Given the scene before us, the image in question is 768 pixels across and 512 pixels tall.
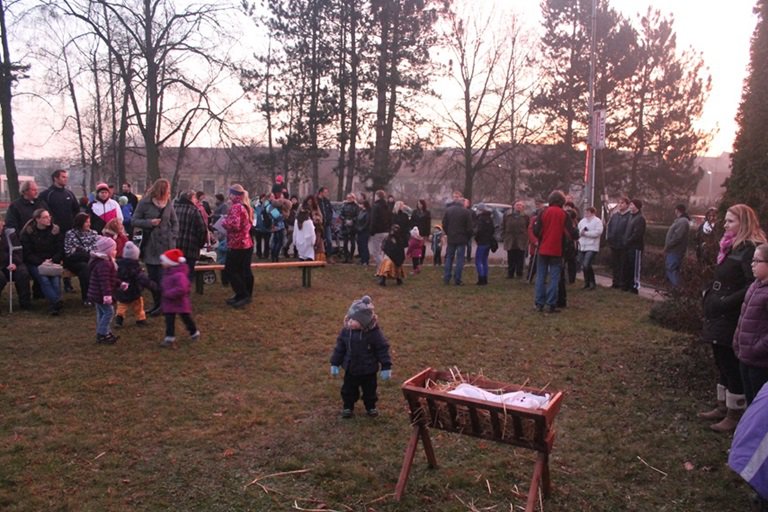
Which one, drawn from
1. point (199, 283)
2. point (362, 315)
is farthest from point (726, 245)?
point (199, 283)

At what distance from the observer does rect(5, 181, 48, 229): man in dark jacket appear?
381 inches

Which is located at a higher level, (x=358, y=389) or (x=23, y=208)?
(x=23, y=208)

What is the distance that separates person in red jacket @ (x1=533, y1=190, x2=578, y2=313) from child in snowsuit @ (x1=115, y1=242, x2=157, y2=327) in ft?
19.7

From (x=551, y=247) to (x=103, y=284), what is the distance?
6609 millimetres

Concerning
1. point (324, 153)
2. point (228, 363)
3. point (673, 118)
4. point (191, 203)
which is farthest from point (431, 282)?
point (673, 118)

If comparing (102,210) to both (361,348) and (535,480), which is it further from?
(535,480)

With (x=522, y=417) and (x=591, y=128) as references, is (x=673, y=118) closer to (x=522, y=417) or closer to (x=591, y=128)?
(x=591, y=128)

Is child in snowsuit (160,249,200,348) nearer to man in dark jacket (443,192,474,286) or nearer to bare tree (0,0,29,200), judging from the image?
man in dark jacket (443,192,474,286)

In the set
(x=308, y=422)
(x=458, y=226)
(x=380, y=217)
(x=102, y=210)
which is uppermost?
(x=102, y=210)

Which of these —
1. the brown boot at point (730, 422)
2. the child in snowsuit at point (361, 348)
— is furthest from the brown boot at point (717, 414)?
the child in snowsuit at point (361, 348)

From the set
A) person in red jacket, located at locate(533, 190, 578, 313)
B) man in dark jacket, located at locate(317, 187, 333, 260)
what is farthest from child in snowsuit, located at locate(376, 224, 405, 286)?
man in dark jacket, located at locate(317, 187, 333, 260)

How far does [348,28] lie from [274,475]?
73.7ft

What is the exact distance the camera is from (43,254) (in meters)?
9.66

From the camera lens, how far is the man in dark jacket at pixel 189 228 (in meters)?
9.39
